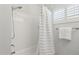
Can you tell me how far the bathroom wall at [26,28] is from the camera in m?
1.52

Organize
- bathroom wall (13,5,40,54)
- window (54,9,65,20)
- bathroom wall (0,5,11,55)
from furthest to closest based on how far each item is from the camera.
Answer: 1. window (54,9,65,20)
2. bathroom wall (13,5,40,54)
3. bathroom wall (0,5,11,55)

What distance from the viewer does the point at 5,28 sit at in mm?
Answer: 1166

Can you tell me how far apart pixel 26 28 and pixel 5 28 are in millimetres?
Result: 629

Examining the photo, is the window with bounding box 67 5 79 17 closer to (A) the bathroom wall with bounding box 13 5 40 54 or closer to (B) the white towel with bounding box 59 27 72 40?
(B) the white towel with bounding box 59 27 72 40

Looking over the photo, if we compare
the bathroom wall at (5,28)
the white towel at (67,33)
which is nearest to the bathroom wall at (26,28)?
the bathroom wall at (5,28)

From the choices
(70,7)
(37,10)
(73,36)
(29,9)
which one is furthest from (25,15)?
(73,36)

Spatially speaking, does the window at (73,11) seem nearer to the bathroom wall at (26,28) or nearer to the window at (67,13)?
the window at (67,13)

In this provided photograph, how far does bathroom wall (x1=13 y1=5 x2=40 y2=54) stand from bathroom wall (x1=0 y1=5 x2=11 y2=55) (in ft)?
0.69

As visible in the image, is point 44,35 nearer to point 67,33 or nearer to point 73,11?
point 67,33

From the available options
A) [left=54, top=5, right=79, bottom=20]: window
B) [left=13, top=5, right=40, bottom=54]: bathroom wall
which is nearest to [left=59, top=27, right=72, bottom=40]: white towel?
[left=54, top=5, right=79, bottom=20]: window

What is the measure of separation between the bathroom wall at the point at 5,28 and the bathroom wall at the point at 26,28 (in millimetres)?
211

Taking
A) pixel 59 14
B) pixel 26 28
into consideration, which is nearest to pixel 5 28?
pixel 26 28

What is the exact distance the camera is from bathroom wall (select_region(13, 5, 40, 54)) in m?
1.52
